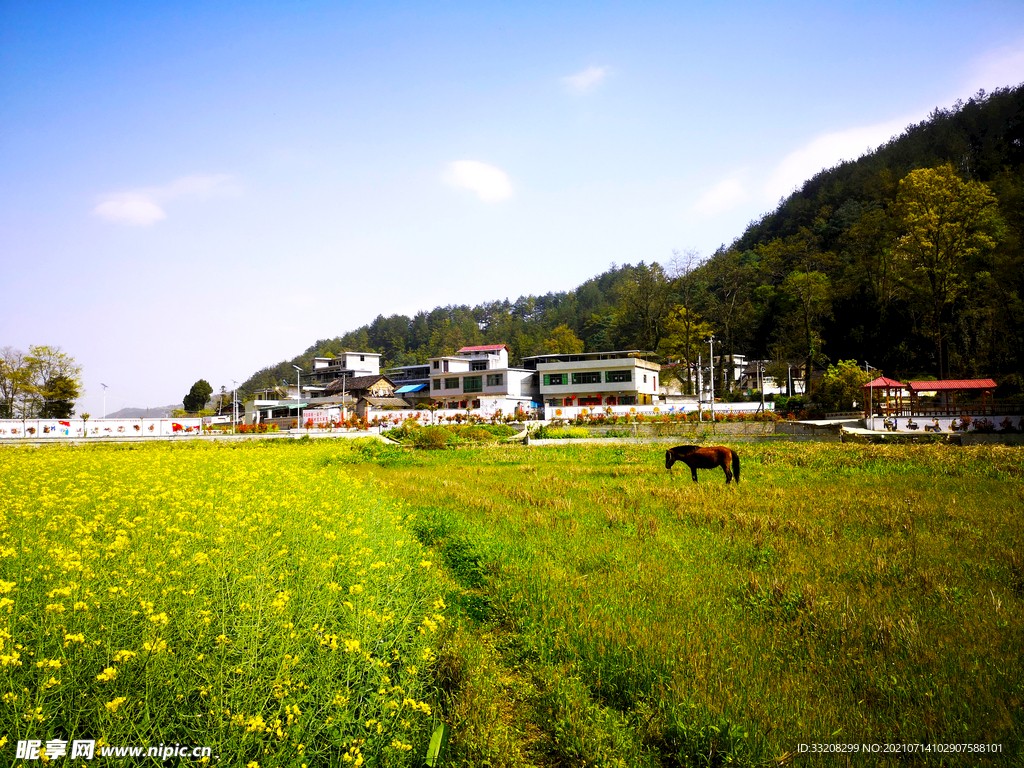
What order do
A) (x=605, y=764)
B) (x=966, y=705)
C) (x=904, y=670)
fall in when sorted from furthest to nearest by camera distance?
(x=904, y=670) → (x=966, y=705) → (x=605, y=764)

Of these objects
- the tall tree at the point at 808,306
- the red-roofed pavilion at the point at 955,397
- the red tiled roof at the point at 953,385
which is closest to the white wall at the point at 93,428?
the red-roofed pavilion at the point at 955,397

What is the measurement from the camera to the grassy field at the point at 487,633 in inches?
116

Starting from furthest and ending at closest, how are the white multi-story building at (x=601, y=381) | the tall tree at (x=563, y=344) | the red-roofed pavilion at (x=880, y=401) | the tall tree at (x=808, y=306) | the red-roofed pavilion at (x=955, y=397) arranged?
the tall tree at (x=563, y=344), the white multi-story building at (x=601, y=381), the tall tree at (x=808, y=306), the red-roofed pavilion at (x=880, y=401), the red-roofed pavilion at (x=955, y=397)

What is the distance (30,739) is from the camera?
2.48 meters

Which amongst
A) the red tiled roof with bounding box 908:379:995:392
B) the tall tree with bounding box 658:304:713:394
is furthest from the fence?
the tall tree with bounding box 658:304:713:394

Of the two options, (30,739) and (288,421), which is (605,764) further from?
(288,421)

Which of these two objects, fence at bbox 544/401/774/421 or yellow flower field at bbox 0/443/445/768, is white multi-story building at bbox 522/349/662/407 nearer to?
fence at bbox 544/401/774/421

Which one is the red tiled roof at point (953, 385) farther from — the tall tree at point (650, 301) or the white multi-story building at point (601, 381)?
the tall tree at point (650, 301)

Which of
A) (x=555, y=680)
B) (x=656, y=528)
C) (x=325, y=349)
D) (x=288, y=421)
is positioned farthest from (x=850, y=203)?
(x=325, y=349)

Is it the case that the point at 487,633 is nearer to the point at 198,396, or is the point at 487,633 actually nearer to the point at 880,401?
the point at 880,401

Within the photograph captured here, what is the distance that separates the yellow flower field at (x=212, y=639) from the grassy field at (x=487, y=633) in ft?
0.07

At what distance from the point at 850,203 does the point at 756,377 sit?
2339cm

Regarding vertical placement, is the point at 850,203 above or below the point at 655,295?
above

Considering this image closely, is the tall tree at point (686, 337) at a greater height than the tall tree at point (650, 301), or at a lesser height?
lesser
